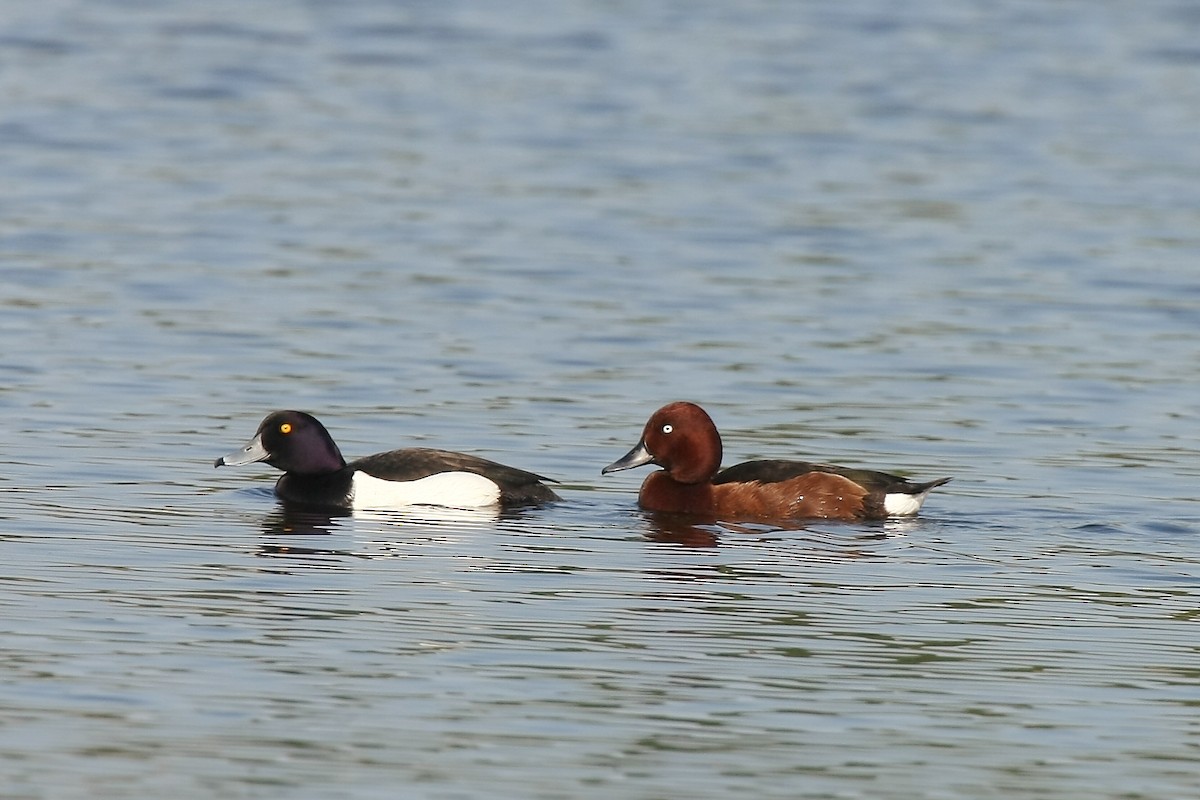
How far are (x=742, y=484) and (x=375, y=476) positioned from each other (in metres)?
1.89

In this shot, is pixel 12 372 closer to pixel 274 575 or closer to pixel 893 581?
pixel 274 575

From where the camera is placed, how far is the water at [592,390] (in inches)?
295

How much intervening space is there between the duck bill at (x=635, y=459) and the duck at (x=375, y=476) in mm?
447

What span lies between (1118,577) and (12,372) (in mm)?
7874

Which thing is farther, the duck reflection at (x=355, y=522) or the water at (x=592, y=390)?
the duck reflection at (x=355, y=522)

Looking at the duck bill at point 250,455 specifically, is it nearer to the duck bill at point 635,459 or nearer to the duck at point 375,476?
the duck at point 375,476

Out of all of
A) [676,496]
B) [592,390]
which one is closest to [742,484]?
[676,496]

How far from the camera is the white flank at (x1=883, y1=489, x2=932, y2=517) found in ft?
38.8

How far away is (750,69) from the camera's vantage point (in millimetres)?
32500

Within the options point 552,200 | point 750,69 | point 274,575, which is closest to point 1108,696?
point 274,575

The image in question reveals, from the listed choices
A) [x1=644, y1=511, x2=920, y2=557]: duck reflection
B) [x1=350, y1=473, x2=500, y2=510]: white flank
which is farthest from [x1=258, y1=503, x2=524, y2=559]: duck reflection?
[x1=644, y1=511, x2=920, y2=557]: duck reflection

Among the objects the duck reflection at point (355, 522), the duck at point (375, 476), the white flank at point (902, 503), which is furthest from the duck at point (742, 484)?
the duck reflection at point (355, 522)

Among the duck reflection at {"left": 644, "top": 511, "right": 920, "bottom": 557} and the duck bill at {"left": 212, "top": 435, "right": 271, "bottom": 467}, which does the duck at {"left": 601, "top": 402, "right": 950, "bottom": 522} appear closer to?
the duck reflection at {"left": 644, "top": 511, "right": 920, "bottom": 557}

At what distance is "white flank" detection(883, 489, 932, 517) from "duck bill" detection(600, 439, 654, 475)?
1337 millimetres
